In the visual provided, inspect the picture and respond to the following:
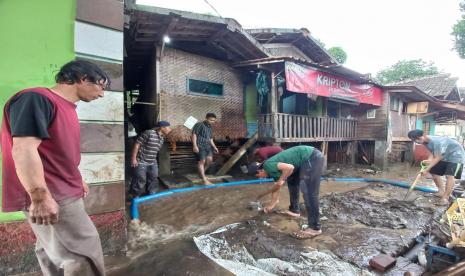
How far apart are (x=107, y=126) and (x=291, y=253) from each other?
2773mm

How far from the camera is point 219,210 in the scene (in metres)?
4.77

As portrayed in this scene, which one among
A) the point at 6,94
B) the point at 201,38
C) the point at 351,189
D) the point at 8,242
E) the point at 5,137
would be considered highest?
the point at 201,38

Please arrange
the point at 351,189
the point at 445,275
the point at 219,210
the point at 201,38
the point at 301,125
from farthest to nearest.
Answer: the point at 301,125 < the point at 201,38 < the point at 351,189 < the point at 219,210 < the point at 445,275

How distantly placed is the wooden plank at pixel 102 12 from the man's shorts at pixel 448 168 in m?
7.14

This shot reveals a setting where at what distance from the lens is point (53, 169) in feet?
5.09

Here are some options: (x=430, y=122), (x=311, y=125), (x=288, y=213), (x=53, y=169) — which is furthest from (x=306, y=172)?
(x=430, y=122)

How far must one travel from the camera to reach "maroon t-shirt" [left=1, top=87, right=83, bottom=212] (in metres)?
1.47

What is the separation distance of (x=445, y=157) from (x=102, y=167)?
7.11 meters

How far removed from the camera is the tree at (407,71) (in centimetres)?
2991

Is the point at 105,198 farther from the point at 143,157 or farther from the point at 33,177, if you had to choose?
the point at 143,157

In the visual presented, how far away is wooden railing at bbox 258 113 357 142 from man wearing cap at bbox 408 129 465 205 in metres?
3.51

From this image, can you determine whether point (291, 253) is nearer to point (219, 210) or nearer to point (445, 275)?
point (445, 275)

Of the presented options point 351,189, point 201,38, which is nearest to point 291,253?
point 351,189

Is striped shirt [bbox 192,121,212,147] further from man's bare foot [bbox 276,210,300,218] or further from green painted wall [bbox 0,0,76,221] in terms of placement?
green painted wall [bbox 0,0,76,221]
